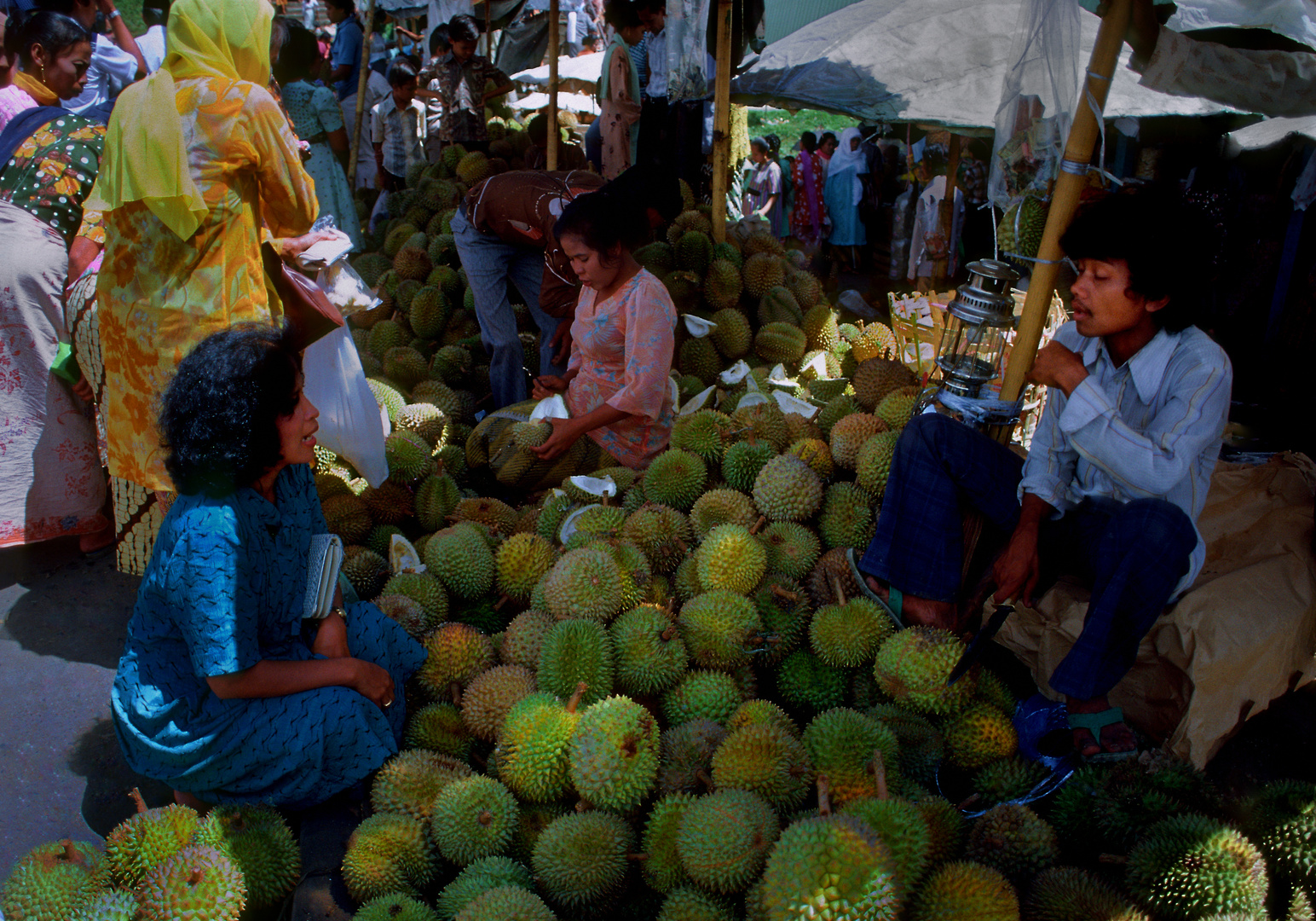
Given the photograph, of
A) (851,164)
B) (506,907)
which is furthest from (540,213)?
(851,164)

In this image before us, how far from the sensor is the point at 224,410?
161 centimetres

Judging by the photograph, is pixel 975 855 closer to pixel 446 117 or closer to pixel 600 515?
pixel 600 515

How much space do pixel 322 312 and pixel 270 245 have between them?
0.27 metres

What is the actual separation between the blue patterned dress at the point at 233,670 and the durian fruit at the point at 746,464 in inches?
52.9

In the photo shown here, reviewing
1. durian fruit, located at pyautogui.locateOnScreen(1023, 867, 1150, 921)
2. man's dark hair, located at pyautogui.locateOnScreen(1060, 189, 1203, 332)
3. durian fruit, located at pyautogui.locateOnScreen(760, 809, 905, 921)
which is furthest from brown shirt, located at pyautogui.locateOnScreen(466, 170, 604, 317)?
durian fruit, located at pyautogui.locateOnScreen(1023, 867, 1150, 921)

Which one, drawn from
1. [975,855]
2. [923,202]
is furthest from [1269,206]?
[975,855]

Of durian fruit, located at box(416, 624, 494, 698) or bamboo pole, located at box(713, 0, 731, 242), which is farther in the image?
bamboo pole, located at box(713, 0, 731, 242)

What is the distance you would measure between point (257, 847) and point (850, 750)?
1.29 m

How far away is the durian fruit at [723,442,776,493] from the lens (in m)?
2.71

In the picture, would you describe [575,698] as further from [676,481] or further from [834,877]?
[676,481]

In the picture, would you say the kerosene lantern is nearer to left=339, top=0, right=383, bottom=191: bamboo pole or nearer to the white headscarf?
left=339, top=0, right=383, bottom=191: bamboo pole

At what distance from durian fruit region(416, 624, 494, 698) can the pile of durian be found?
1.60 ft

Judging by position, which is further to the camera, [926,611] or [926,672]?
[926,611]

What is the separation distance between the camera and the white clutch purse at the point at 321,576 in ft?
6.47
